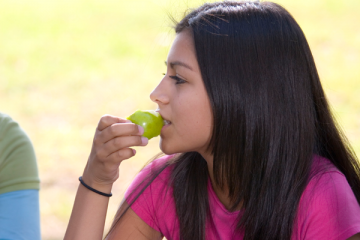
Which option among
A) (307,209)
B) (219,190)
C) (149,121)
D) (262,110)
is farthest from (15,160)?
(307,209)

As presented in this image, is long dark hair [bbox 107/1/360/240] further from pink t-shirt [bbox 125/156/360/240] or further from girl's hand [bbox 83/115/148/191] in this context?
girl's hand [bbox 83/115/148/191]

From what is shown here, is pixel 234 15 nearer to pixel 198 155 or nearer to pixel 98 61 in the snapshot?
pixel 198 155

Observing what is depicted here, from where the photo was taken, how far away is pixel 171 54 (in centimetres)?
181

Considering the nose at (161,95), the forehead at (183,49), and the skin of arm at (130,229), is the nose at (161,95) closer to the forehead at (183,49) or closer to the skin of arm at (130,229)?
the forehead at (183,49)

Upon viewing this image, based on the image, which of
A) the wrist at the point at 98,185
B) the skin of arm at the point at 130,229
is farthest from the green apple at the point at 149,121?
the skin of arm at the point at 130,229

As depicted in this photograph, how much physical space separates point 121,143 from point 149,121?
5.4 inches

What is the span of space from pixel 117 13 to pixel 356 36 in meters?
4.51

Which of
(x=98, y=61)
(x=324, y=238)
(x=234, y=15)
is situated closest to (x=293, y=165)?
(x=324, y=238)

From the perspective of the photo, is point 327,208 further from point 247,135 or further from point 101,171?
point 101,171

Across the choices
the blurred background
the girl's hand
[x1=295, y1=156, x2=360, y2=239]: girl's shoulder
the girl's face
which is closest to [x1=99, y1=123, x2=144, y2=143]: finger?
the girl's hand

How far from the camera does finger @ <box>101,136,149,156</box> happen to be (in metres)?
1.73

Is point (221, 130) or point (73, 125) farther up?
point (73, 125)

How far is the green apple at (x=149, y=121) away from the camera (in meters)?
1.76

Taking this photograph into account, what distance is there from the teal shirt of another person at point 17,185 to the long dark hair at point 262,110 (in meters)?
0.65
